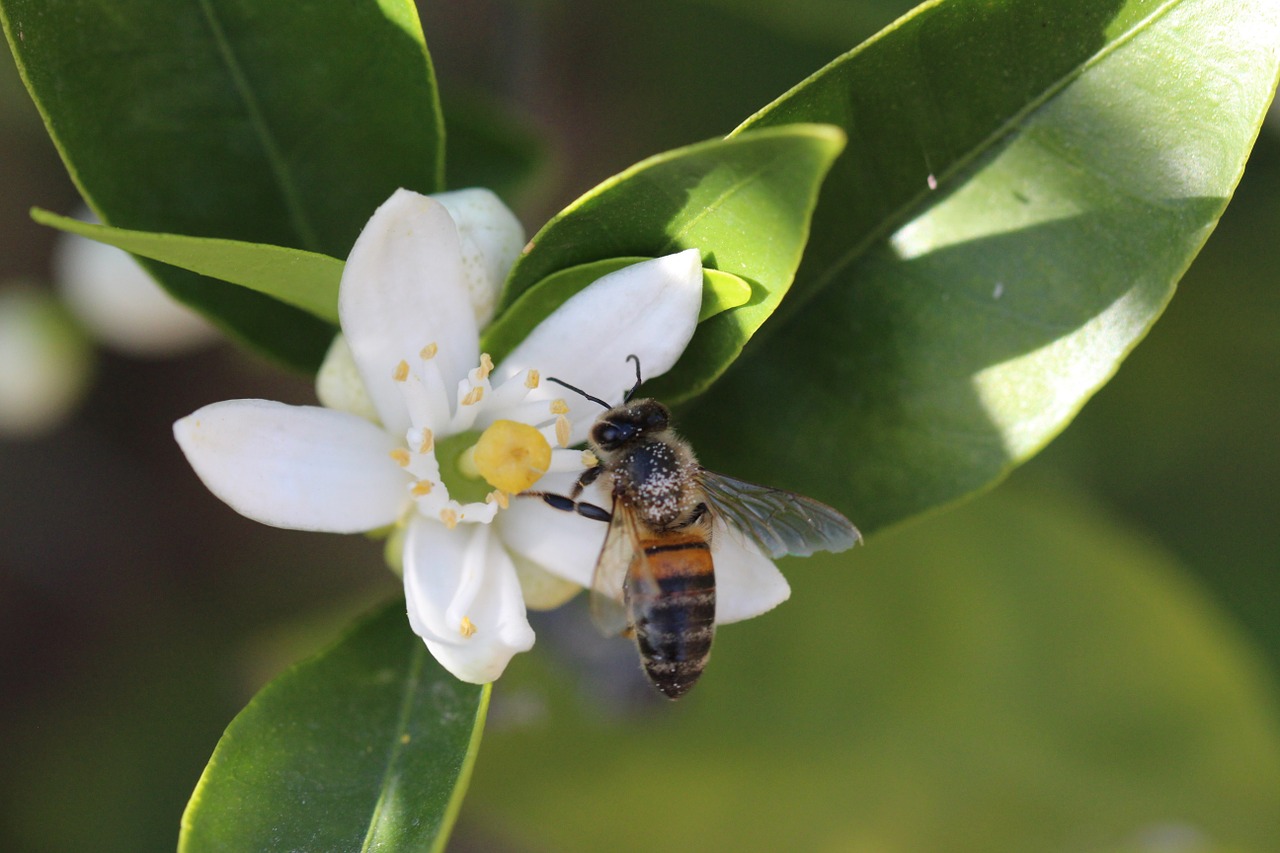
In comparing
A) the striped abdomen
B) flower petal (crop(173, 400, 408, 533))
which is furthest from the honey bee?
flower petal (crop(173, 400, 408, 533))

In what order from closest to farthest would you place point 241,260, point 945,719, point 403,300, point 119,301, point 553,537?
1. point 241,260
2. point 403,300
3. point 553,537
4. point 119,301
5. point 945,719

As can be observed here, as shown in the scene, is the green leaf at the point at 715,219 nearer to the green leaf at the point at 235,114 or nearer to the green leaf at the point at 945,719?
the green leaf at the point at 235,114

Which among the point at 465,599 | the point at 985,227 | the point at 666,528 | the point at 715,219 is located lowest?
the point at 465,599

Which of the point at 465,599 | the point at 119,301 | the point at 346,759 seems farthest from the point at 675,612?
the point at 119,301

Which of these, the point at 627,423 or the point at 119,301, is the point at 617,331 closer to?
the point at 627,423

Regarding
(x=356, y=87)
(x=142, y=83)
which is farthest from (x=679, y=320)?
(x=142, y=83)

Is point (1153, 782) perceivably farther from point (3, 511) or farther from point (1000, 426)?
point (3, 511)

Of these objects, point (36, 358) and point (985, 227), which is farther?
point (36, 358)
